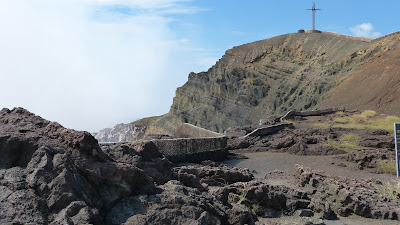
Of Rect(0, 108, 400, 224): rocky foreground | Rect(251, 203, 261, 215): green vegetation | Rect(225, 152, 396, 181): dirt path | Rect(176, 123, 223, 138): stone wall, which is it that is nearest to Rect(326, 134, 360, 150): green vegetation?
Rect(225, 152, 396, 181): dirt path

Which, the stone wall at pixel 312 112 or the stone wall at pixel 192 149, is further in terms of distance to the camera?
the stone wall at pixel 312 112

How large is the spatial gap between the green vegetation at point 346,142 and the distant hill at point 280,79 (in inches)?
915

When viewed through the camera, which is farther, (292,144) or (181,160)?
(292,144)

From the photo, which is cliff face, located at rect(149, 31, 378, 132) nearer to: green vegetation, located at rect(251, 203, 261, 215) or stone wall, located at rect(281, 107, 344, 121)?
stone wall, located at rect(281, 107, 344, 121)

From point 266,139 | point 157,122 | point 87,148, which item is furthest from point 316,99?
point 87,148

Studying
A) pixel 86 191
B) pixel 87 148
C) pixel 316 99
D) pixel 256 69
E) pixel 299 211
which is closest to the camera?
pixel 86 191

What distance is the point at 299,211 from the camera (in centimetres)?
638

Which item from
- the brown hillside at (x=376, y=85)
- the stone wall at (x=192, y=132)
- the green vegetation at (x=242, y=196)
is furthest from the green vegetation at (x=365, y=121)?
the green vegetation at (x=242, y=196)

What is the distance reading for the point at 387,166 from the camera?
40.2 feet

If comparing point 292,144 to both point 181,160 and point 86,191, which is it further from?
point 86,191

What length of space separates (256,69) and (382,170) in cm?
4985

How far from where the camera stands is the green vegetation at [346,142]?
16809 mm

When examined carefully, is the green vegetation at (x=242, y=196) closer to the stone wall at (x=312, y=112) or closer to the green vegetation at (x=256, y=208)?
the green vegetation at (x=256, y=208)

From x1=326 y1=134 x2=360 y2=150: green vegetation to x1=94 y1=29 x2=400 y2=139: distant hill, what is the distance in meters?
23.2
